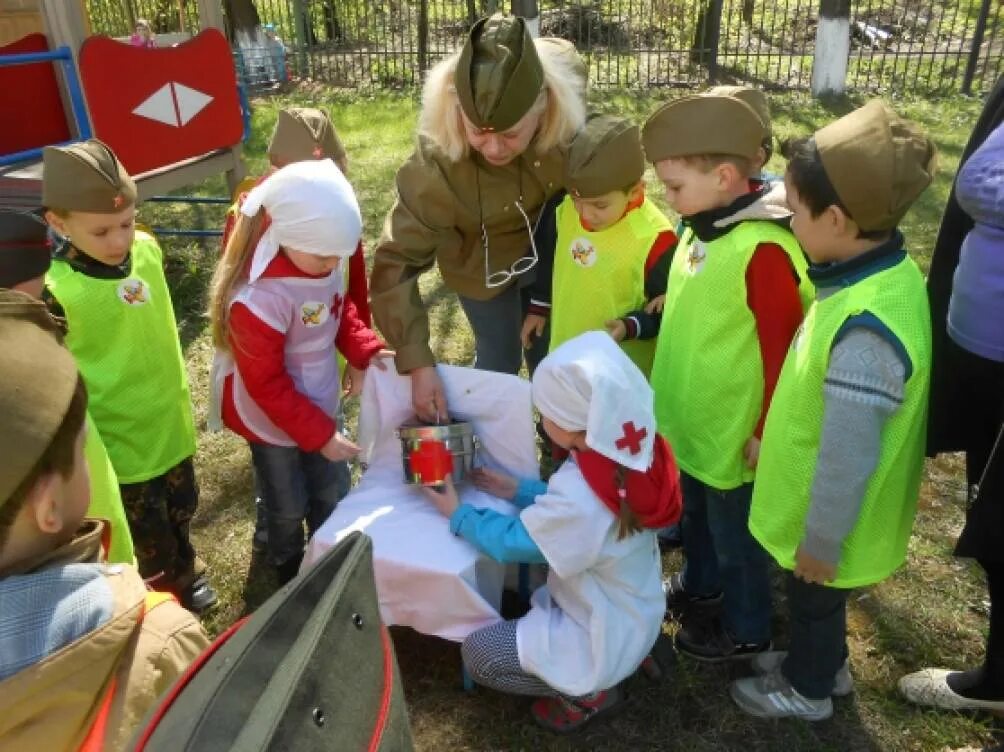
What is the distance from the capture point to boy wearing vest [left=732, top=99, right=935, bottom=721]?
71.4 inches

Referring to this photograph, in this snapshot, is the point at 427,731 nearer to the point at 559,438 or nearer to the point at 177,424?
the point at 559,438

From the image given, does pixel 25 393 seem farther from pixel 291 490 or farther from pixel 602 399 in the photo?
pixel 291 490

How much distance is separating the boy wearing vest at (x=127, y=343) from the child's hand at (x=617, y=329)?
4.58 ft

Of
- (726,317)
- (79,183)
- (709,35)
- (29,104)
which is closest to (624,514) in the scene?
(726,317)

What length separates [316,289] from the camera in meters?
2.54

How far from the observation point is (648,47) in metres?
12.4

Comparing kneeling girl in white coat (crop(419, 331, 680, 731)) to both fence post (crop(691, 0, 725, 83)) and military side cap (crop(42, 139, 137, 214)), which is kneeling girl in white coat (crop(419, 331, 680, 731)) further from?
fence post (crop(691, 0, 725, 83))

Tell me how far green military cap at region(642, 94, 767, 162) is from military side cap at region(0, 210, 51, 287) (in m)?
1.64

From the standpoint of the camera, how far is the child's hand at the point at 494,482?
2.63 meters

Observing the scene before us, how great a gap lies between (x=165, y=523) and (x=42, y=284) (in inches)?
36.0

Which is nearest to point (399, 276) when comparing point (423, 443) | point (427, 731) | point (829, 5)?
point (423, 443)

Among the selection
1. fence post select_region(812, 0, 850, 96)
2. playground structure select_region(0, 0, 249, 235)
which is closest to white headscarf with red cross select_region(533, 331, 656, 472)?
playground structure select_region(0, 0, 249, 235)

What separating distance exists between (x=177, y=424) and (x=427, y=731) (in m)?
1.23

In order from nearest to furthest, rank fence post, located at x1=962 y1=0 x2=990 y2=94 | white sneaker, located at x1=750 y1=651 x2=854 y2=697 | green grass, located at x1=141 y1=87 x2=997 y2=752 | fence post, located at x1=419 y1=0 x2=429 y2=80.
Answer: green grass, located at x1=141 y1=87 x2=997 y2=752 < white sneaker, located at x1=750 y1=651 x2=854 y2=697 < fence post, located at x1=962 y1=0 x2=990 y2=94 < fence post, located at x1=419 y1=0 x2=429 y2=80
